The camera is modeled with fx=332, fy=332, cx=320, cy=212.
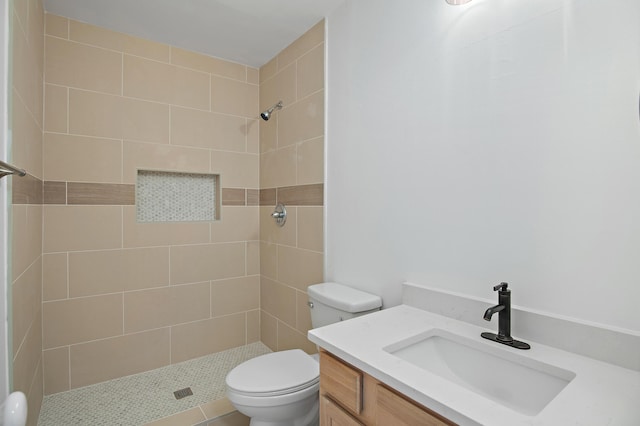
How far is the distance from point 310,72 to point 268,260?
140 centimetres

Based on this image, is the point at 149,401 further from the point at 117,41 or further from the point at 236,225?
the point at 117,41

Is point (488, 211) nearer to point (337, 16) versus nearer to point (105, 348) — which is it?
point (337, 16)

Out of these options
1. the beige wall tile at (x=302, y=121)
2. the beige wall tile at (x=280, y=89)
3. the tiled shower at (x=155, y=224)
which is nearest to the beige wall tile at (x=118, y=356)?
the tiled shower at (x=155, y=224)

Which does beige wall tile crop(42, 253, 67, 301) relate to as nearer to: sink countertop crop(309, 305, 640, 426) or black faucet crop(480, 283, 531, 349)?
sink countertop crop(309, 305, 640, 426)

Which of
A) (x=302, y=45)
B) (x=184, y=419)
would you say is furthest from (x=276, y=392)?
(x=302, y=45)

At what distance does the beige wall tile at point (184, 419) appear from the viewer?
1.71 m

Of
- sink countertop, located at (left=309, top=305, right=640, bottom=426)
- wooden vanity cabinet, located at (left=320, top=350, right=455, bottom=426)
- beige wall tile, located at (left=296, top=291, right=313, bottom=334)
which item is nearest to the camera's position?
sink countertop, located at (left=309, top=305, right=640, bottom=426)

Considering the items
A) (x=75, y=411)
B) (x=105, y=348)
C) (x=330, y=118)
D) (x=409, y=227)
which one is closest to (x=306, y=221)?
(x=330, y=118)

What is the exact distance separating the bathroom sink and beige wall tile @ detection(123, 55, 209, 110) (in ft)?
7.18

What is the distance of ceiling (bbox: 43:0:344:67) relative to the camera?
1884 mm

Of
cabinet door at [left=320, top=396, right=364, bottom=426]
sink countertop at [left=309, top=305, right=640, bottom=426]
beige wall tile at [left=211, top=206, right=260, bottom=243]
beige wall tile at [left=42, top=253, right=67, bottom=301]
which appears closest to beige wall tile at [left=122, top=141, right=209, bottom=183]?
beige wall tile at [left=211, top=206, right=260, bottom=243]

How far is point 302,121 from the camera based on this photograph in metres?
2.18

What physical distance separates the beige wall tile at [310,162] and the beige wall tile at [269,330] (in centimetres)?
111

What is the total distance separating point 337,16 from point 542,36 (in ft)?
3.92
